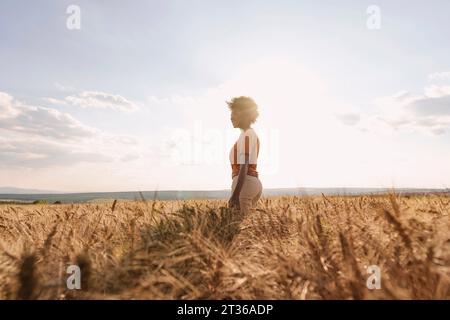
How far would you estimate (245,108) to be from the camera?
6.52m

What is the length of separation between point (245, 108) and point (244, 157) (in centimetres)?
83

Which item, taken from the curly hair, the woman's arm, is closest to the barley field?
the woman's arm

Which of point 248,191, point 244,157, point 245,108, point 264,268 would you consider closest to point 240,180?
point 248,191

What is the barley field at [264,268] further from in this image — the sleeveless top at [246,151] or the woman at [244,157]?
the sleeveless top at [246,151]

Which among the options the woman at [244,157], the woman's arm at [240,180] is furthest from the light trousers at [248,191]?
the woman's arm at [240,180]

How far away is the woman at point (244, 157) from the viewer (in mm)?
6188

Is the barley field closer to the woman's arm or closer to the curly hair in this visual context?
the woman's arm

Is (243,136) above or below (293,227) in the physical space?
above

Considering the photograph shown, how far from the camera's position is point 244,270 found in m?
2.55

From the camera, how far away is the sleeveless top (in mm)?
6345
